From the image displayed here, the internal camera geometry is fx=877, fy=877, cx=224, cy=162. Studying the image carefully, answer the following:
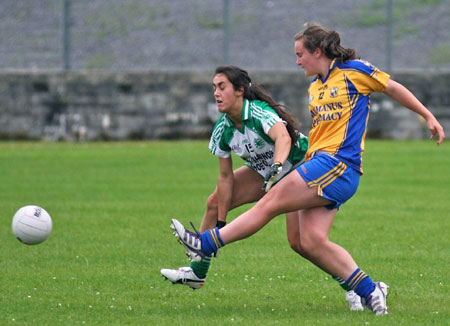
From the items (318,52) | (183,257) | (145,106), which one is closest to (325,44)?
(318,52)

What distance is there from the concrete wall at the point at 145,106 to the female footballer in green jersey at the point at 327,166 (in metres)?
17.3

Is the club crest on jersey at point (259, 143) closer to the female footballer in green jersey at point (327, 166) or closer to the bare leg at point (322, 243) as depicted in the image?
the female footballer in green jersey at point (327, 166)

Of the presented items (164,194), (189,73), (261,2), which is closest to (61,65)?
(189,73)

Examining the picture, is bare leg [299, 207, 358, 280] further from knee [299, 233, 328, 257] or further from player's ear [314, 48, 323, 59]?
player's ear [314, 48, 323, 59]

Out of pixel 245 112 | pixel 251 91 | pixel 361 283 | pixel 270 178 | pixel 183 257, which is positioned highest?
pixel 251 91

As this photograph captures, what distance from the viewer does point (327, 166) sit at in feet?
20.1

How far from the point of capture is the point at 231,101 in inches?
263

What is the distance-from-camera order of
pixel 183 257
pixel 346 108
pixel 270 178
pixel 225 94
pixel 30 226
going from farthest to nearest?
pixel 183 257, pixel 30 226, pixel 225 94, pixel 346 108, pixel 270 178

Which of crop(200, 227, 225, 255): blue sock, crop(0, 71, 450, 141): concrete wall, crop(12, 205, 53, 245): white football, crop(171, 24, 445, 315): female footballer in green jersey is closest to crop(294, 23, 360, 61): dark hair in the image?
crop(171, 24, 445, 315): female footballer in green jersey

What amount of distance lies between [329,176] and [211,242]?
0.94 m

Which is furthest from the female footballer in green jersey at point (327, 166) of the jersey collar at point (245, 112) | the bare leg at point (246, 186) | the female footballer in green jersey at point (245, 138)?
the bare leg at point (246, 186)

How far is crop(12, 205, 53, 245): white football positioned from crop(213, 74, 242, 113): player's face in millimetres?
2128

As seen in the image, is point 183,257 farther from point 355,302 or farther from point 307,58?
point 307,58

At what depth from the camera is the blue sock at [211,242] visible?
6.07 metres
